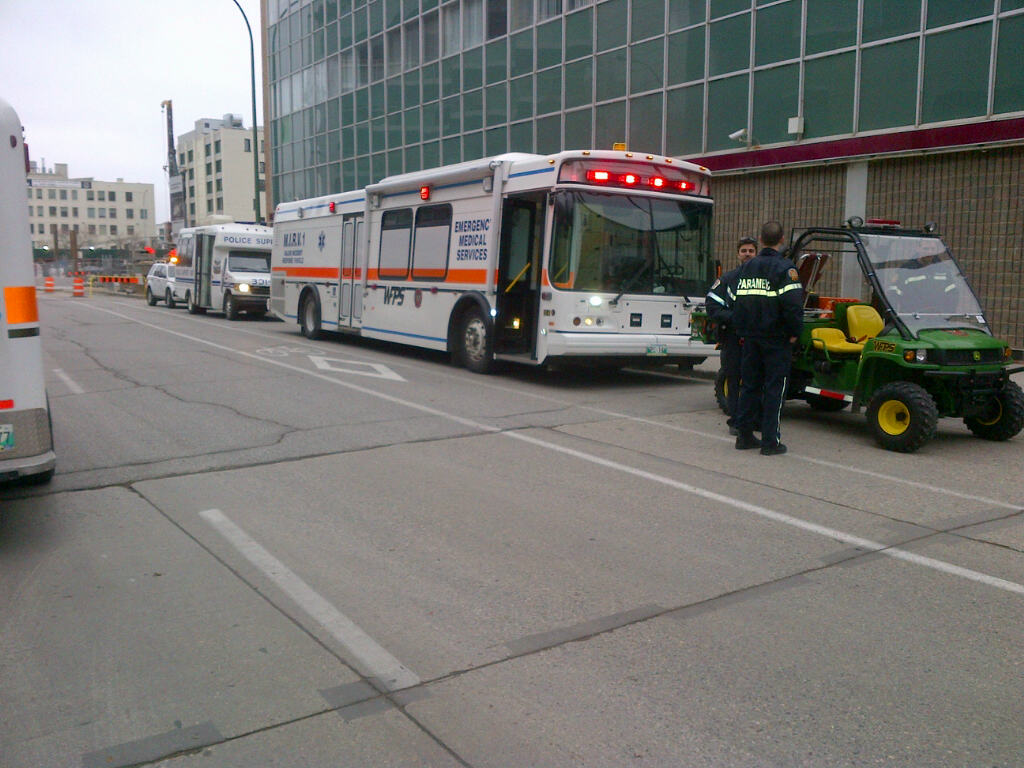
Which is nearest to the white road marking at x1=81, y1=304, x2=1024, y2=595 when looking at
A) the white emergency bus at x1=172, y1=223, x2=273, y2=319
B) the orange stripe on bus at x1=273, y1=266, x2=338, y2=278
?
the orange stripe on bus at x1=273, y1=266, x2=338, y2=278

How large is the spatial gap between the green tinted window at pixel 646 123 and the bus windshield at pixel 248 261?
12020mm

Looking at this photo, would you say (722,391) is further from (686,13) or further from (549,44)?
(549,44)

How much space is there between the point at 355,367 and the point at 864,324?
25.3ft

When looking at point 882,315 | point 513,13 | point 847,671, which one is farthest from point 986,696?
point 513,13

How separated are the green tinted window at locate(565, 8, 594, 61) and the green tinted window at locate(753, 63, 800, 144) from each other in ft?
17.3

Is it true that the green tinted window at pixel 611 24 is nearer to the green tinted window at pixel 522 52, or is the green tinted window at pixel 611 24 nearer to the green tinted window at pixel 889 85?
the green tinted window at pixel 522 52

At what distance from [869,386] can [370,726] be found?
651 centimetres

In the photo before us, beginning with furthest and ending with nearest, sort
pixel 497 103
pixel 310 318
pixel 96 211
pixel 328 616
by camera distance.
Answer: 1. pixel 96 211
2. pixel 497 103
3. pixel 310 318
4. pixel 328 616

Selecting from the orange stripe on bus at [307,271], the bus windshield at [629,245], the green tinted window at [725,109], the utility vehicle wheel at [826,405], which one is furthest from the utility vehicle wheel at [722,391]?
the green tinted window at [725,109]

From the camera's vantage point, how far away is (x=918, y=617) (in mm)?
4488

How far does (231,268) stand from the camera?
26984 mm

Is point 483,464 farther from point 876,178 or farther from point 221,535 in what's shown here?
point 876,178

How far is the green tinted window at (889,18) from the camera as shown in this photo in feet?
50.5

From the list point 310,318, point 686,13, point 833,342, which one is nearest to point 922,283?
point 833,342
